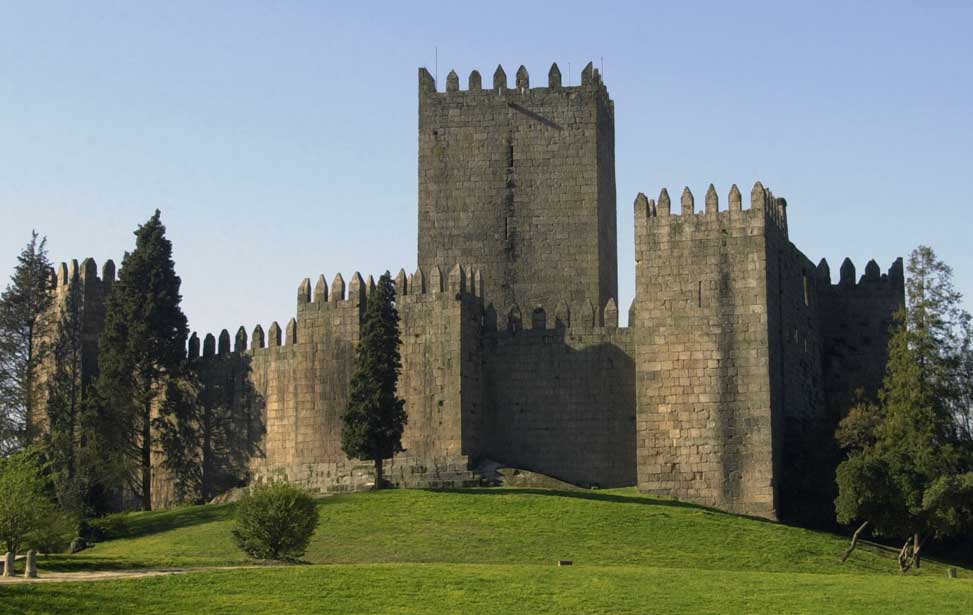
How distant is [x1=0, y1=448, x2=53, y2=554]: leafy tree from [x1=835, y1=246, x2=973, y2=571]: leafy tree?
59.6ft

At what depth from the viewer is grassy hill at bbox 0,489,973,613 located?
1204 inches

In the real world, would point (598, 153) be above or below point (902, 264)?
above

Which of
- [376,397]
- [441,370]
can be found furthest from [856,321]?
[376,397]

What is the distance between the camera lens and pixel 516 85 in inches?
2224

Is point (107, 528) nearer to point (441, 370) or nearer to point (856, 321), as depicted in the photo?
point (441, 370)

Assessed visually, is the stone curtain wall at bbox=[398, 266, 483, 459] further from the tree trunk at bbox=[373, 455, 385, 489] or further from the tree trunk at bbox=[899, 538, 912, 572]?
the tree trunk at bbox=[899, 538, 912, 572]

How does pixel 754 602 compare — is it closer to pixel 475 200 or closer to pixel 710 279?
pixel 710 279

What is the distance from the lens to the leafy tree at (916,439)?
4112 cm

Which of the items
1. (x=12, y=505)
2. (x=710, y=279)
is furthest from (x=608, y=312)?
(x=12, y=505)

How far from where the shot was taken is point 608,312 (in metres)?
48.7

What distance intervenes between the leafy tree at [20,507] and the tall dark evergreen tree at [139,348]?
11.9 m

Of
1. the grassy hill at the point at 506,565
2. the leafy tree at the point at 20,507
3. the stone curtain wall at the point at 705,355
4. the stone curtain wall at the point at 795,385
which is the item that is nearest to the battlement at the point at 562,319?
the stone curtain wall at the point at 705,355

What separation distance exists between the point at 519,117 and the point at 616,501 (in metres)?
16.6

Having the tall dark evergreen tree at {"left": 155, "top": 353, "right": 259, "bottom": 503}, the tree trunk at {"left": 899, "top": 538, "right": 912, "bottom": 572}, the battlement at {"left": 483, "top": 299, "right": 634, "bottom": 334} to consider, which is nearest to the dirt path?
the tree trunk at {"left": 899, "top": 538, "right": 912, "bottom": 572}
